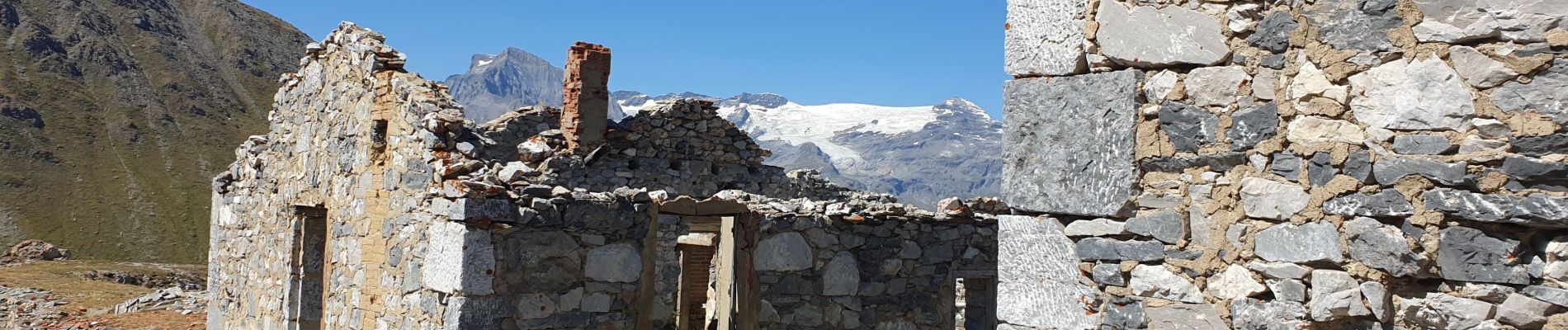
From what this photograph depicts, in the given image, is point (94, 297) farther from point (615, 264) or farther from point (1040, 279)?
point (1040, 279)

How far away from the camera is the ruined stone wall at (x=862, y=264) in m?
8.77

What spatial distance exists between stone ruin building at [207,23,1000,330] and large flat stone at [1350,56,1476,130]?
16.5 ft

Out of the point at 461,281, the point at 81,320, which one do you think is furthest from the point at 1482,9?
the point at 81,320

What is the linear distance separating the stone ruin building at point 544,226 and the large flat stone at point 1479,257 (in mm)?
5201

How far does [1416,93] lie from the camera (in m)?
3.20

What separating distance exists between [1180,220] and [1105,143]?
1.15 ft

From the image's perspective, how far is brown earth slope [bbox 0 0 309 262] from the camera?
1917 inches

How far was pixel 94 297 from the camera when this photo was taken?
1828 cm

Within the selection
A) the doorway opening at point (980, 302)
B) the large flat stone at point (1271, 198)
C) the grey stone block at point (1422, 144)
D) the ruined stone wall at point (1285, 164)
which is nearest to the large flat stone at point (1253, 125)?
the ruined stone wall at point (1285, 164)

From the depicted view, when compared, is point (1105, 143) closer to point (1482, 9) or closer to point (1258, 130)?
point (1258, 130)

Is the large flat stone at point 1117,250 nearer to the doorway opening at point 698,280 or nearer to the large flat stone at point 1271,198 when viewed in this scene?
the large flat stone at point 1271,198

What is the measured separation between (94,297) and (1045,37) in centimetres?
1894

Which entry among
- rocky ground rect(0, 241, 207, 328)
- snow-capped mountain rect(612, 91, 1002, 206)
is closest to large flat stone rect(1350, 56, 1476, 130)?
rocky ground rect(0, 241, 207, 328)

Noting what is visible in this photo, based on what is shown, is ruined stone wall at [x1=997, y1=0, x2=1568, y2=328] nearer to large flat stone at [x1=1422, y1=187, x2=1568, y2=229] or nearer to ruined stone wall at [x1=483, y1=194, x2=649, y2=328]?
large flat stone at [x1=1422, y1=187, x2=1568, y2=229]
